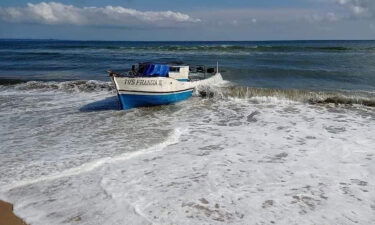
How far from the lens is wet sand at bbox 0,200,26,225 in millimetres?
6474

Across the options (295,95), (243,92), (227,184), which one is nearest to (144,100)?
(243,92)

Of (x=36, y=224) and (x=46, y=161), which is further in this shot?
(x=46, y=161)

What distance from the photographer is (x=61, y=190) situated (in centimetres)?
777

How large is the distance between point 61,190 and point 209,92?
510 inches

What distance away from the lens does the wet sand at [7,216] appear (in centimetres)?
A: 647

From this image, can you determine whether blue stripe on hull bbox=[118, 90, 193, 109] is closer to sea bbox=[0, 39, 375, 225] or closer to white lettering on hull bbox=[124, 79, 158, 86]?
sea bbox=[0, 39, 375, 225]

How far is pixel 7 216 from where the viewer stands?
668 cm

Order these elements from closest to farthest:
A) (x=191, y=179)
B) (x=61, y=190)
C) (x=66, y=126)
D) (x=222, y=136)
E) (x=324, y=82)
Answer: (x=61, y=190) → (x=191, y=179) → (x=222, y=136) → (x=66, y=126) → (x=324, y=82)

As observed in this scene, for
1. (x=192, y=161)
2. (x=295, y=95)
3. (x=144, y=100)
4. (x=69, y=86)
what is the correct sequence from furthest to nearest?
(x=69, y=86)
(x=295, y=95)
(x=144, y=100)
(x=192, y=161)

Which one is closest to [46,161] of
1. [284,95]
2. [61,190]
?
[61,190]

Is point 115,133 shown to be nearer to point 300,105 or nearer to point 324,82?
point 300,105

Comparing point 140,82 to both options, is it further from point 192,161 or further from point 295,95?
point 295,95

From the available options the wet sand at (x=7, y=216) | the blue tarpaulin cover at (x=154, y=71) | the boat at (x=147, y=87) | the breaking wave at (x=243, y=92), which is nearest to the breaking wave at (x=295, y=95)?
the breaking wave at (x=243, y=92)

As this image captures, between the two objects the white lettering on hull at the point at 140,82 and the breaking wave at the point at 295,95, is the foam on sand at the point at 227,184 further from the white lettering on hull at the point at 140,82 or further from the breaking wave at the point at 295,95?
the breaking wave at the point at 295,95
